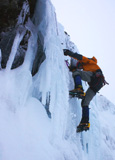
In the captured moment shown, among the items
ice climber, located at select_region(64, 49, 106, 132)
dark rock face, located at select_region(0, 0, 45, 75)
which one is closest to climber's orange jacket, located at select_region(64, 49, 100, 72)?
ice climber, located at select_region(64, 49, 106, 132)

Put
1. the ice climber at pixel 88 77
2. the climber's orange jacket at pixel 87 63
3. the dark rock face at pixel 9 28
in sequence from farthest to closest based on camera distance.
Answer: the climber's orange jacket at pixel 87 63, the ice climber at pixel 88 77, the dark rock face at pixel 9 28

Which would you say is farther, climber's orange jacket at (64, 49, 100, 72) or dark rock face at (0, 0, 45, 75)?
climber's orange jacket at (64, 49, 100, 72)

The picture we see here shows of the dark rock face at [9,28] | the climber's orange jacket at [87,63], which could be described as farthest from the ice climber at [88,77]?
the dark rock face at [9,28]

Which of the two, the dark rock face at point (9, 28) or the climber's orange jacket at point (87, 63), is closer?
the dark rock face at point (9, 28)

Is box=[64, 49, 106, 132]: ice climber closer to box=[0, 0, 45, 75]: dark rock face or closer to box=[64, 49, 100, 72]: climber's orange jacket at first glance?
box=[64, 49, 100, 72]: climber's orange jacket

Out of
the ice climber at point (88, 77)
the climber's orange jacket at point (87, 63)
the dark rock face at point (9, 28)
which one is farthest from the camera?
the climber's orange jacket at point (87, 63)

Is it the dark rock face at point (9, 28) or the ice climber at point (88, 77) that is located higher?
the dark rock face at point (9, 28)

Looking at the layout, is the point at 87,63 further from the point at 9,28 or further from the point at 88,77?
the point at 9,28

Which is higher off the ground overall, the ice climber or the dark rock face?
the dark rock face

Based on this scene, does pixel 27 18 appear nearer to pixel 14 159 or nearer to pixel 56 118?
pixel 56 118

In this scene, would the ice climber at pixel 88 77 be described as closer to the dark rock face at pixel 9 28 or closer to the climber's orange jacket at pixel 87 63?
the climber's orange jacket at pixel 87 63

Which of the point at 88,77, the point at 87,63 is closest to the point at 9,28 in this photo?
the point at 87,63

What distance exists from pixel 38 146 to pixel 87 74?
2.07 meters

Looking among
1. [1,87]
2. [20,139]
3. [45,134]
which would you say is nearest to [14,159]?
[20,139]
